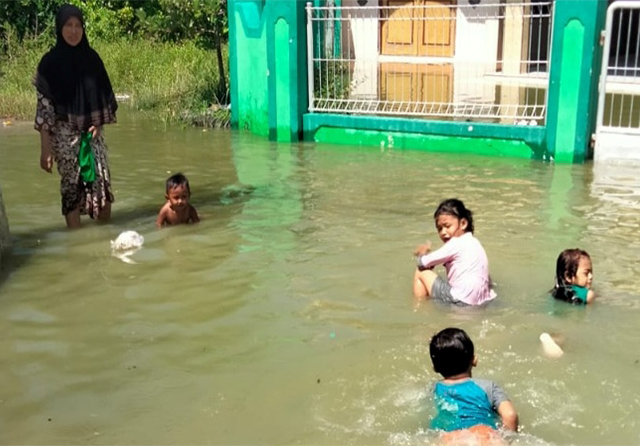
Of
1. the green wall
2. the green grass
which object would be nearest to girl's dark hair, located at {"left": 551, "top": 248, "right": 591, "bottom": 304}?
the green wall

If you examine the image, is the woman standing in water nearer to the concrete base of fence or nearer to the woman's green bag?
the woman's green bag

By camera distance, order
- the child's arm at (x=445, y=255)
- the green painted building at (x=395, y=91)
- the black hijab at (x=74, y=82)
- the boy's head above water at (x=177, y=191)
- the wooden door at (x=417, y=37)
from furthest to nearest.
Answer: the wooden door at (x=417, y=37)
the green painted building at (x=395, y=91)
the boy's head above water at (x=177, y=191)
the black hijab at (x=74, y=82)
the child's arm at (x=445, y=255)

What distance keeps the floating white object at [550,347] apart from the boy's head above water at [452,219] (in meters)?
0.98

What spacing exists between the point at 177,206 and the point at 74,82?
4.69ft

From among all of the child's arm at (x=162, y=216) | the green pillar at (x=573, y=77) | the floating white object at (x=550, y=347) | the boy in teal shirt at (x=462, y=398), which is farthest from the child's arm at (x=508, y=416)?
the green pillar at (x=573, y=77)

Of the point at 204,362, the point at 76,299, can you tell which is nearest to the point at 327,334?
the point at 204,362

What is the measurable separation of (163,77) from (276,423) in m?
12.8

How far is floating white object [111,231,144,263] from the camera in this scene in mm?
6410

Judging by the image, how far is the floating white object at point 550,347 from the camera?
441 cm

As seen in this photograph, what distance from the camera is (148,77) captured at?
→ 620 inches

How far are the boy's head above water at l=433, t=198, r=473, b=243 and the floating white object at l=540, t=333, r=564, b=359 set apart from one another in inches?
38.4

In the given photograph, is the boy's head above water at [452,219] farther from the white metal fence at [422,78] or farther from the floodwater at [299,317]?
the white metal fence at [422,78]

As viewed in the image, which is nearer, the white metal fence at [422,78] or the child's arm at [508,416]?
the child's arm at [508,416]

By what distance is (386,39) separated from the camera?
680 inches
